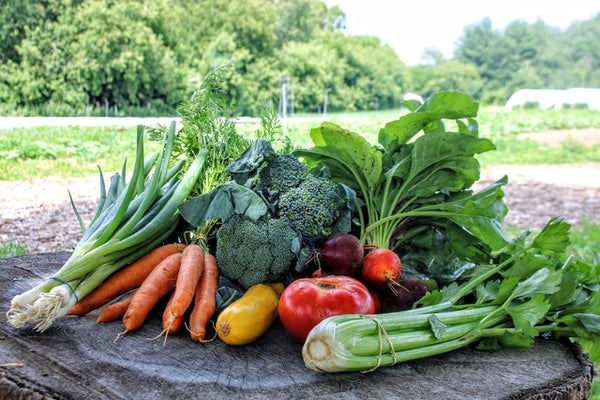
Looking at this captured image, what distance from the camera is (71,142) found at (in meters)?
9.47

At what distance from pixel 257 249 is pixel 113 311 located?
1.67 feet

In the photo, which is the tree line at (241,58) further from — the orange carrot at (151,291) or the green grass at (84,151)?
the green grass at (84,151)

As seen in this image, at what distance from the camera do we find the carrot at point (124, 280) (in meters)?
1.78

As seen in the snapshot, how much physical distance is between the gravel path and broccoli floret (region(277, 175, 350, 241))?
3.43m

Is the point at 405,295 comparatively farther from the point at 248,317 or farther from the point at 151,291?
the point at 151,291

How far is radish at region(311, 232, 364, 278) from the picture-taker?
1785 mm

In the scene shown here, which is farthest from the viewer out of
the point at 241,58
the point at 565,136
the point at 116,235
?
the point at 241,58

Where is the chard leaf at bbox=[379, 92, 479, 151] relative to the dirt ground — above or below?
above

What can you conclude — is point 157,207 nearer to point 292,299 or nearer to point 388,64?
point 292,299

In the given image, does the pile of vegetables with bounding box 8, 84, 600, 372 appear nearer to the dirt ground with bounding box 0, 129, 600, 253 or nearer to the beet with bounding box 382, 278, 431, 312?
the beet with bounding box 382, 278, 431, 312

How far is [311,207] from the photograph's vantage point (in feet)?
5.94

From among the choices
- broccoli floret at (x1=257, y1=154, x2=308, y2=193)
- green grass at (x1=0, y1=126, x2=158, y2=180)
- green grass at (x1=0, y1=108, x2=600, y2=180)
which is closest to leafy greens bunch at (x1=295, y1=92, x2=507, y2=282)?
broccoli floret at (x1=257, y1=154, x2=308, y2=193)

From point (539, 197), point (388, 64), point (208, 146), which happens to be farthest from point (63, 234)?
point (388, 64)

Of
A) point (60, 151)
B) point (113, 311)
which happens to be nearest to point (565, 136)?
point (60, 151)
